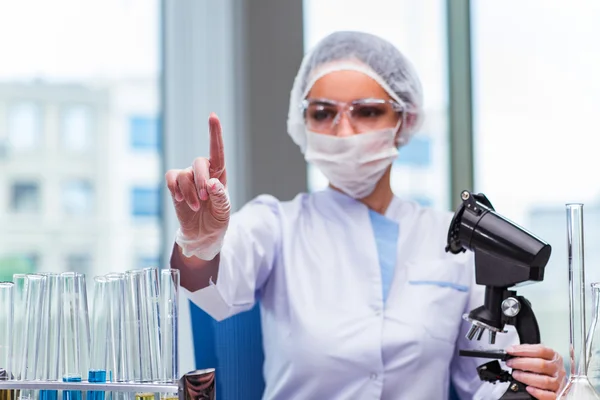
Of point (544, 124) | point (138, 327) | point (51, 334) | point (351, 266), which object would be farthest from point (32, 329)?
point (544, 124)

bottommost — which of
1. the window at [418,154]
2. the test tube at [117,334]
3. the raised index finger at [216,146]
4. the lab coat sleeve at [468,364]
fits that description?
the lab coat sleeve at [468,364]

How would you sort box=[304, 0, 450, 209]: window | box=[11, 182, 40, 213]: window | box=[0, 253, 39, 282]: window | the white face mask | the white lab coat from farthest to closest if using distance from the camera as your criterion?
box=[304, 0, 450, 209]: window → box=[11, 182, 40, 213]: window → box=[0, 253, 39, 282]: window → the white face mask → the white lab coat

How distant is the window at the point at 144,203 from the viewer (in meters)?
2.80

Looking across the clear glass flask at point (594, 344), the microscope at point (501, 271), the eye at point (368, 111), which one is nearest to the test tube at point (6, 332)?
the microscope at point (501, 271)

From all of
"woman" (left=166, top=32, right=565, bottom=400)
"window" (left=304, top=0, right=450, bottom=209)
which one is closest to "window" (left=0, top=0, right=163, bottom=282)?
"window" (left=304, top=0, right=450, bottom=209)

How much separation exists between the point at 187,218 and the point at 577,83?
1.98 meters

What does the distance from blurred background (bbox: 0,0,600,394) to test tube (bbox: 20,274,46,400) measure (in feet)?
4.84

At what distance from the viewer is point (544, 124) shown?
2.90m

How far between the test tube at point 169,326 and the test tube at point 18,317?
0.64 feet

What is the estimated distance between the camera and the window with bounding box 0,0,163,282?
2.69 meters

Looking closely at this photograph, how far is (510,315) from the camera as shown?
1.27m

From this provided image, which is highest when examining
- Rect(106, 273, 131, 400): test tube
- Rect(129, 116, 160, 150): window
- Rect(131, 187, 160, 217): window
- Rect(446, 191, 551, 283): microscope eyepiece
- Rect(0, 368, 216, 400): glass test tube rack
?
Rect(129, 116, 160, 150): window

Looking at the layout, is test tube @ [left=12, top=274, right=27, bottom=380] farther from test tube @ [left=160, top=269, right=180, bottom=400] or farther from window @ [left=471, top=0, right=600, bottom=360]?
window @ [left=471, top=0, right=600, bottom=360]

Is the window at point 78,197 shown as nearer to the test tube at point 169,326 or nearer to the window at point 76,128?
the window at point 76,128
